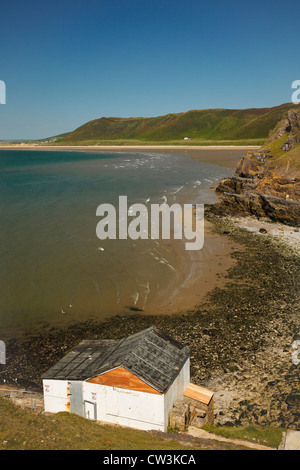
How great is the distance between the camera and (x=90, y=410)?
1271cm

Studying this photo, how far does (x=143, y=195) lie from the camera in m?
62.5

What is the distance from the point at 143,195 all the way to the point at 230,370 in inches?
1872

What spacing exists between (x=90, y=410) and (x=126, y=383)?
79.5 inches

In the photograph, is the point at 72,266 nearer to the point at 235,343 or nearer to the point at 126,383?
the point at 235,343

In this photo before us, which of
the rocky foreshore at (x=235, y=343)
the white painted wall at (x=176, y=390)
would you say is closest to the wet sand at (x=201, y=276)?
the rocky foreshore at (x=235, y=343)

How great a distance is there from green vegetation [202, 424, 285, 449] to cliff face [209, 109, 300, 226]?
3421 cm

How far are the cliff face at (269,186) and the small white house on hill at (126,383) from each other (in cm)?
3503

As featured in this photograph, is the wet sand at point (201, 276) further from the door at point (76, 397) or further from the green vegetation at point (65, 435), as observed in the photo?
the green vegetation at point (65, 435)

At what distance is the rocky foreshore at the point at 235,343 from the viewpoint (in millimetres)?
15289

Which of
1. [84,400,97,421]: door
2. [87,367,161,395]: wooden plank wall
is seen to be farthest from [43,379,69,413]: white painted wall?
[87,367,161,395]: wooden plank wall

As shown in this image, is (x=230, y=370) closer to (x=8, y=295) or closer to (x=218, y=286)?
(x=218, y=286)

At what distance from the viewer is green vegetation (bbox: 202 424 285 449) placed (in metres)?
12.4

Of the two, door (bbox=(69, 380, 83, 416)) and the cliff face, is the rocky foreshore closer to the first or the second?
door (bbox=(69, 380, 83, 416))

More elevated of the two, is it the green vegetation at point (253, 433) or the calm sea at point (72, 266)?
the calm sea at point (72, 266)
